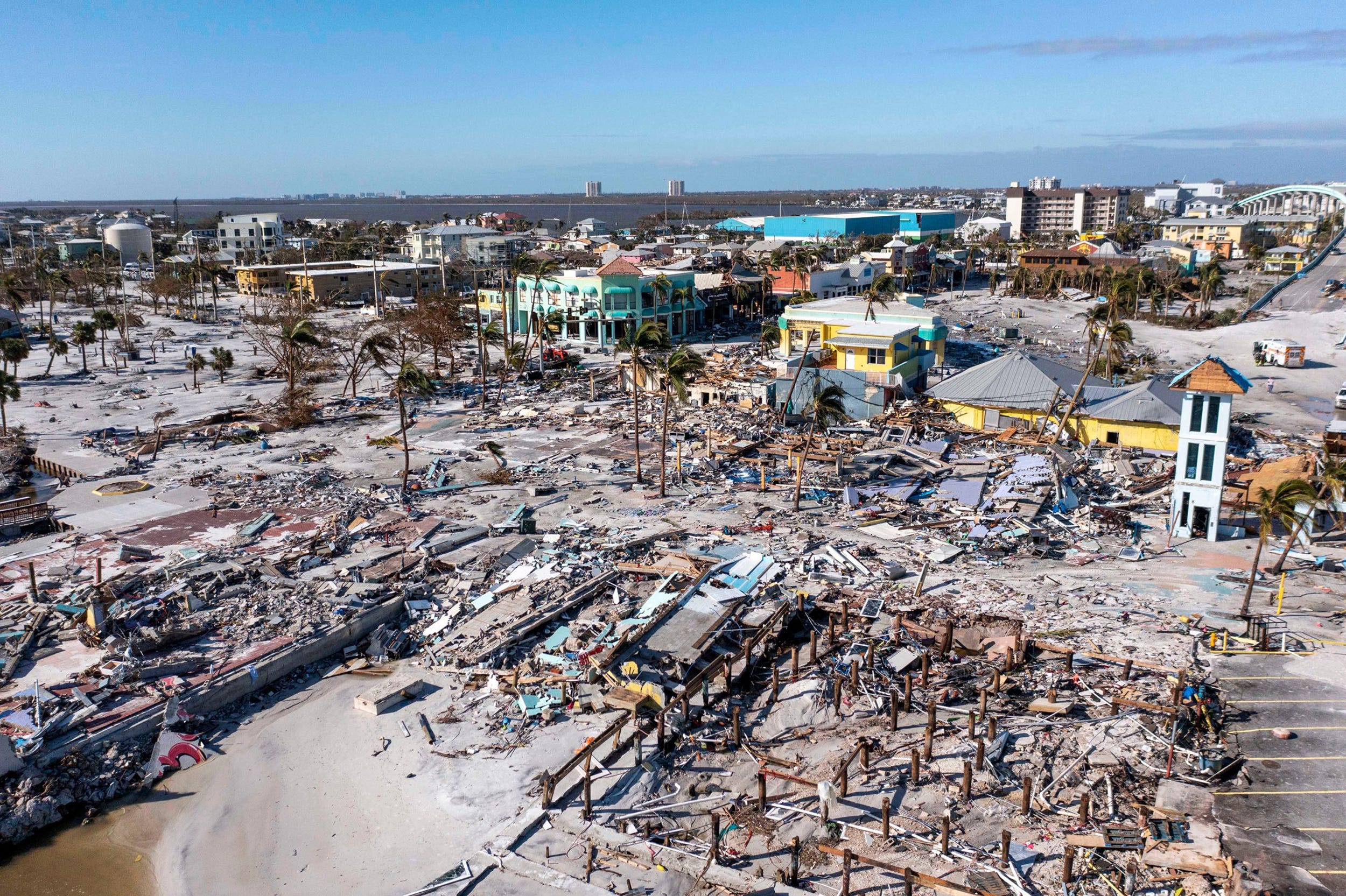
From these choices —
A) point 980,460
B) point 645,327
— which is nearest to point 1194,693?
point 980,460

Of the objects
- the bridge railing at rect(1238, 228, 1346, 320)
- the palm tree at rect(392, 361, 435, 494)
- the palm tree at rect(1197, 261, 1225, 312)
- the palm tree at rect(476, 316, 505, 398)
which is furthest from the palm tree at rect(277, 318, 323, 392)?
the bridge railing at rect(1238, 228, 1346, 320)

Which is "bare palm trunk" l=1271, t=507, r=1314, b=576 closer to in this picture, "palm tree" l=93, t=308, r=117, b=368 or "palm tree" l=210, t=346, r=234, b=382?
"palm tree" l=210, t=346, r=234, b=382

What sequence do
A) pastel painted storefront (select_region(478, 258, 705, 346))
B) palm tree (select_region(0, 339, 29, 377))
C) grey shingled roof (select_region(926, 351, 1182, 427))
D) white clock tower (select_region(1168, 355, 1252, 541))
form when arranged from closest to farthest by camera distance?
white clock tower (select_region(1168, 355, 1252, 541)) → grey shingled roof (select_region(926, 351, 1182, 427)) → palm tree (select_region(0, 339, 29, 377)) → pastel painted storefront (select_region(478, 258, 705, 346))

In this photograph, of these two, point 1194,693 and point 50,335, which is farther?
point 50,335

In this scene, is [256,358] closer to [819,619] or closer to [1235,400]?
[819,619]

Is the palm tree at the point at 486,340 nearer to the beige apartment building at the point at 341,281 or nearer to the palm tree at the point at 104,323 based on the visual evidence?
the beige apartment building at the point at 341,281

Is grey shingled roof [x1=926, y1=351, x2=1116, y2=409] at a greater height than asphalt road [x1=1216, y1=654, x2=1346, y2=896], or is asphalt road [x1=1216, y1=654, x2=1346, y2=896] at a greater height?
grey shingled roof [x1=926, y1=351, x2=1116, y2=409]
